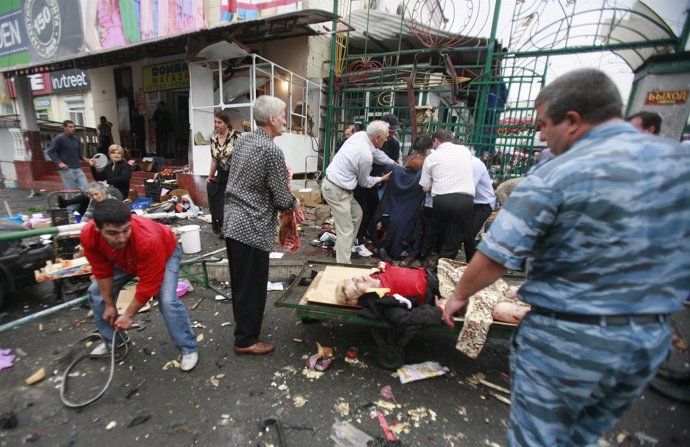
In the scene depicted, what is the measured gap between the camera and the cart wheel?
264 cm

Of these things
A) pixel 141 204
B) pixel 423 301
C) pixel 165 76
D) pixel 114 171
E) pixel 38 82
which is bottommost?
pixel 141 204

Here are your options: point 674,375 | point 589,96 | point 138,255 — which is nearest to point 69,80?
point 138,255

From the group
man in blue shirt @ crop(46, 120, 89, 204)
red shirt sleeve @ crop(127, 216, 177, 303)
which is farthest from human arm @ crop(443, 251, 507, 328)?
man in blue shirt @ crop(46, 120, 89, 204)

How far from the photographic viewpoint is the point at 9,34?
35.1 ft

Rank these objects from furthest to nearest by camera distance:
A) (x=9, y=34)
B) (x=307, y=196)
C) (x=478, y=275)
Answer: (x=9, y=34) → (x=307, y=196) → (x=478, y=275)

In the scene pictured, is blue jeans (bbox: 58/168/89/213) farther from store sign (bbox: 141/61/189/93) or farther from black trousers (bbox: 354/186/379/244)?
black trousers (bbox: 354/186/379/244)

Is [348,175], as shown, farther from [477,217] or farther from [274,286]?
[477,217]

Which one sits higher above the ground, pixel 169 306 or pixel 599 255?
pixel 599 255

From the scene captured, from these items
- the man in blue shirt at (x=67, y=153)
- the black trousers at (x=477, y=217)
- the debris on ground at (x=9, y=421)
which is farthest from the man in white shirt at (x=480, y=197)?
the man in blue shirt at (x=67, y=153)

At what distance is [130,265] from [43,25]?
12634 mm

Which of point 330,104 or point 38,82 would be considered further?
point 38,82

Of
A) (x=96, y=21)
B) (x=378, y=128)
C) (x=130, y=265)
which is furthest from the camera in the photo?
(x=96, y=21)

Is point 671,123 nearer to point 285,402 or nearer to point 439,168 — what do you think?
point 439,168

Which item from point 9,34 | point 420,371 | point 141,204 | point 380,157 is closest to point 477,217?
point 380,157
